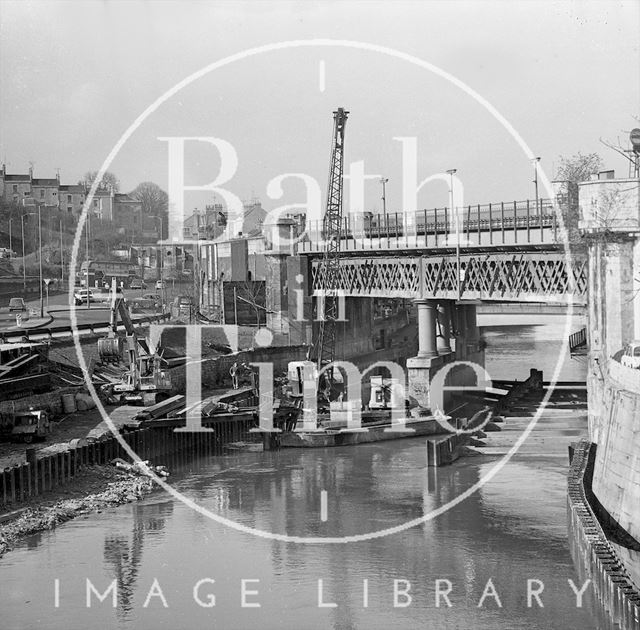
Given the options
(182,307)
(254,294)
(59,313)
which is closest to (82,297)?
(182,307)

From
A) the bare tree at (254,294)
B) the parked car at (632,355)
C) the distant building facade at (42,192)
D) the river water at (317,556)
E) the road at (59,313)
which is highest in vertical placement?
the distant building facade at (42,192)

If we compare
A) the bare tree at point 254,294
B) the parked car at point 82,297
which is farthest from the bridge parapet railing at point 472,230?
the parked car at point 82,297

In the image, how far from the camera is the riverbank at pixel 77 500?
37781mm

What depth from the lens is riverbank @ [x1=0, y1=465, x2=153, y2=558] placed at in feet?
124

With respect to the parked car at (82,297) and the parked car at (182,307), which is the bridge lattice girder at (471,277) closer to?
the parked car at (182,307)

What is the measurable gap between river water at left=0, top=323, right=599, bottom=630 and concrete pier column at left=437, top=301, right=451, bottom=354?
913 inches

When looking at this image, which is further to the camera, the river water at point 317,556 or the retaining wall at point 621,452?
the river water at point 317,556

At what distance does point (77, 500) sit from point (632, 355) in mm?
19883

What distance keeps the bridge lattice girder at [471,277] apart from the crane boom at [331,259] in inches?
33.0

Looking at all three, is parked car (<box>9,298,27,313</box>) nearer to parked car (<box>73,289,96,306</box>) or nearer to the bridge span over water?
parked car (<box>73,289,96,306</box>)

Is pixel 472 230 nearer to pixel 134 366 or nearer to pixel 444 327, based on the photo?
pixel 444 327

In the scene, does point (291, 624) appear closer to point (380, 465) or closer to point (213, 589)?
point (213, 589)

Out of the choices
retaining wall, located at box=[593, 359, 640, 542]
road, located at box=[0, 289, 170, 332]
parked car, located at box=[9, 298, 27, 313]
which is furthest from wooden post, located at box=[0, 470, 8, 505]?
parked car, located at box=[9, 298, 27, 313]

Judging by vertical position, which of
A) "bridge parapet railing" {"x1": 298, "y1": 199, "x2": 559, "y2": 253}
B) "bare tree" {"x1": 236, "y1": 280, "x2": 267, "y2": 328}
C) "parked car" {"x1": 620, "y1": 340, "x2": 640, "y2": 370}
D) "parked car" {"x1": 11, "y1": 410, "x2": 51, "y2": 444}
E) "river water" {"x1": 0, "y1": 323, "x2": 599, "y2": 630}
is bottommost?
"river water" {"x1": 0, "y1": 323, "x2": 599, "y2": 630}
